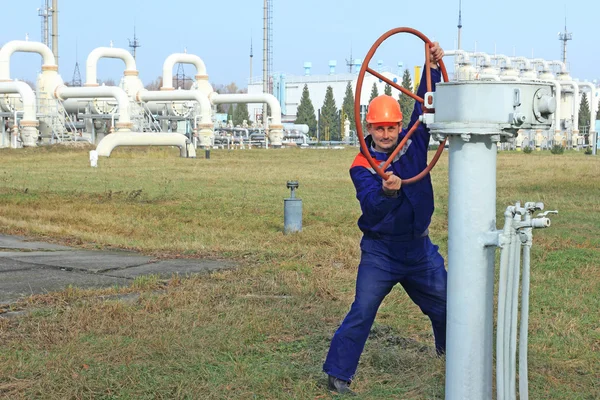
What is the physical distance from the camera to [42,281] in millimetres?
7922

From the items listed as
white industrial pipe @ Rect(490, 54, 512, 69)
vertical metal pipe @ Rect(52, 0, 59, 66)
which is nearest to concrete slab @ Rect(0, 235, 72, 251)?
vertical metal pipe @ Rect(52, 0, 59, 66)

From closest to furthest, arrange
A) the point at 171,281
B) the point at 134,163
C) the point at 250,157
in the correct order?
the point at 171,281 → the point at 134,163 → the point at 250,157

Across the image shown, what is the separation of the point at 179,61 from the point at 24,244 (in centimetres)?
4433

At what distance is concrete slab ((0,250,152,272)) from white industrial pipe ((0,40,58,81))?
130 feet

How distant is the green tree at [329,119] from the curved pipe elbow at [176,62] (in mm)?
47689

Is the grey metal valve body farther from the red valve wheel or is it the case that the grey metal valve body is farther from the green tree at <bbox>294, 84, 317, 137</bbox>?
the green tree at <bbox>294, 84, 317, 137</bbox>

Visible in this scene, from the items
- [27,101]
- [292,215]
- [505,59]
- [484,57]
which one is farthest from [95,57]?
[292,215]

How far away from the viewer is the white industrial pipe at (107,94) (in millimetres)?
44188

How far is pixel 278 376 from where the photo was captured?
15.9 feet

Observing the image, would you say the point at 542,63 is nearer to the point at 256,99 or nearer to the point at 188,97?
the point at 256,99

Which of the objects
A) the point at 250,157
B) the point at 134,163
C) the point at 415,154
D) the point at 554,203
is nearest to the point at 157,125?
the point at 250,157

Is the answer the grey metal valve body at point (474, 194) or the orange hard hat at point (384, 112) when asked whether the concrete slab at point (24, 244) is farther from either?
the grey metal valve body at point (474, 194)

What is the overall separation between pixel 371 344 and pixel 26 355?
215 centimetres

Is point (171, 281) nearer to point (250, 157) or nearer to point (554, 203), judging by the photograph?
point (554, 203)
